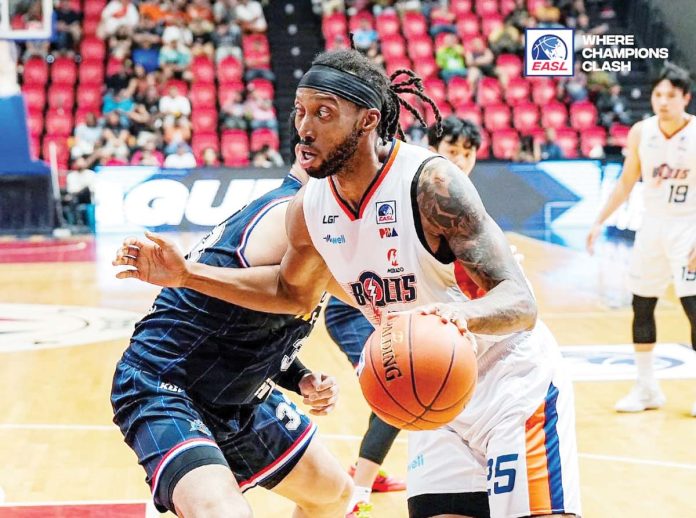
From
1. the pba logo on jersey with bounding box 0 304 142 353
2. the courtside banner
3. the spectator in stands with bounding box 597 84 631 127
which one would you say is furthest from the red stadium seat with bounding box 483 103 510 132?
the pba logo on jersey with bounding box 0 304 142 353

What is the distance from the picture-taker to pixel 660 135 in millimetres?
6578

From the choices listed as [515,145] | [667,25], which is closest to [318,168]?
[667,25]

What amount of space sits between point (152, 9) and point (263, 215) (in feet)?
50.8

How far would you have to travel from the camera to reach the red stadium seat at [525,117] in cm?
1677

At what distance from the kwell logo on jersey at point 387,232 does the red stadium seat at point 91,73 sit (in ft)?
51.1

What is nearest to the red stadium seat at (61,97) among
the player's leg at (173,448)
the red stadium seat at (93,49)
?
the red stadium seat at (93,49)

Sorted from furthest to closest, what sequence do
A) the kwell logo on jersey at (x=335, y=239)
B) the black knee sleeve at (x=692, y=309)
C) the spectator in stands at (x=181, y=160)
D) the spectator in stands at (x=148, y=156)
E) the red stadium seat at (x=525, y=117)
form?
the red stadium seat at (x=525, y=117), the spectator in stands at (x=181, y=160), the spectator in stands at (x=148, y=156), the black knee sleeve at (x=692, y=309), the kwell logo on jersey at (x=335, y=239)

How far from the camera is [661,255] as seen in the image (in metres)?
6.63

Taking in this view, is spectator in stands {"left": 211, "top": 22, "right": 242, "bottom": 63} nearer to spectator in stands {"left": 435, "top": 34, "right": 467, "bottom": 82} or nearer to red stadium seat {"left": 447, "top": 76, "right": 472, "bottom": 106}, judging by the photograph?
spectator in stands {"left": 435, "top": 34, "right": 467, "bottom": 82}

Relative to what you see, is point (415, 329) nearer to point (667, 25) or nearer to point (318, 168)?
point (318, 168)

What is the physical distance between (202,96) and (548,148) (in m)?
5.91

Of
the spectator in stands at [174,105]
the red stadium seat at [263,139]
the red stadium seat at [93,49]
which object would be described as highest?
the red stadium seat at [93,49]

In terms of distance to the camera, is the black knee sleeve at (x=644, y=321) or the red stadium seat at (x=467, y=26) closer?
the black knee sleeve at (x=644, y=321)

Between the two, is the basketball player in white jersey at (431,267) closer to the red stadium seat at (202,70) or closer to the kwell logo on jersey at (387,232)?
the kwell logo on jersey at (387,232)
